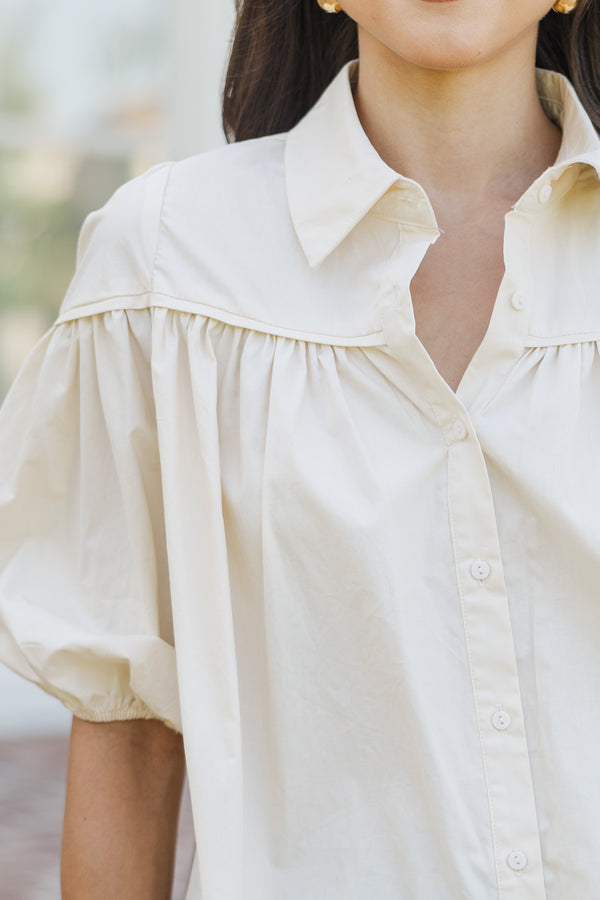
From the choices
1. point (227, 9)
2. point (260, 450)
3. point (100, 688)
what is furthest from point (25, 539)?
point (227, 9)

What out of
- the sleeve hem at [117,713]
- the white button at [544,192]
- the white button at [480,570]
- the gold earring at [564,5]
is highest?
the gold earring at [564,5]

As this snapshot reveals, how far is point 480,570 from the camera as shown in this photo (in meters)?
1.17

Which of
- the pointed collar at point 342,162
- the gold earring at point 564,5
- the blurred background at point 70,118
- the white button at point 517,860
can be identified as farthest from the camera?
the blurred background at point 70,118

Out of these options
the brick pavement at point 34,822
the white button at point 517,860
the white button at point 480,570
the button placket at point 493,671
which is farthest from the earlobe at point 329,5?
the brick pavement at point 34,822

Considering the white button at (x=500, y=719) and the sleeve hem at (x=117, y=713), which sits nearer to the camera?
the white button at (x=500, y=719)

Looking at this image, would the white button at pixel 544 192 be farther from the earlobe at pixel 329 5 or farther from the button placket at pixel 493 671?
the earlobe at pixel 329 5

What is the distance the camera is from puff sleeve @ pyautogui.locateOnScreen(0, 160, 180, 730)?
1264mm

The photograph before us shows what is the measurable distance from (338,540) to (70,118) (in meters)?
4.46

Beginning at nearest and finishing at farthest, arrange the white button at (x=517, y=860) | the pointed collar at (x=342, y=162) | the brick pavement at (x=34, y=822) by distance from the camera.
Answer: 1. the white button at (x=517, y=860)
2. the pointed collar at (x=342, y=162)
3. the brick pavement at (x=34, y=822)

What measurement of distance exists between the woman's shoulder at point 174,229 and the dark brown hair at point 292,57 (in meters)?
0.19

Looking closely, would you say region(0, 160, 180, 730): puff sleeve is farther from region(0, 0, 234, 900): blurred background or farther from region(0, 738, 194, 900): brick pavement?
region(0, 0, 234, 900): blurred background

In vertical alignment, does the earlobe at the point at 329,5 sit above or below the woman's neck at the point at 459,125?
above

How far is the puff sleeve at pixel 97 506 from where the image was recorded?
49.8 inches

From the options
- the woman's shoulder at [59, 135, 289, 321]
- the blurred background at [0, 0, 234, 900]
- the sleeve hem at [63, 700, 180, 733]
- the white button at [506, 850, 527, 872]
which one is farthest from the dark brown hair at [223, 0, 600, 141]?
the blurred background at [0, 0, 234, 900]
